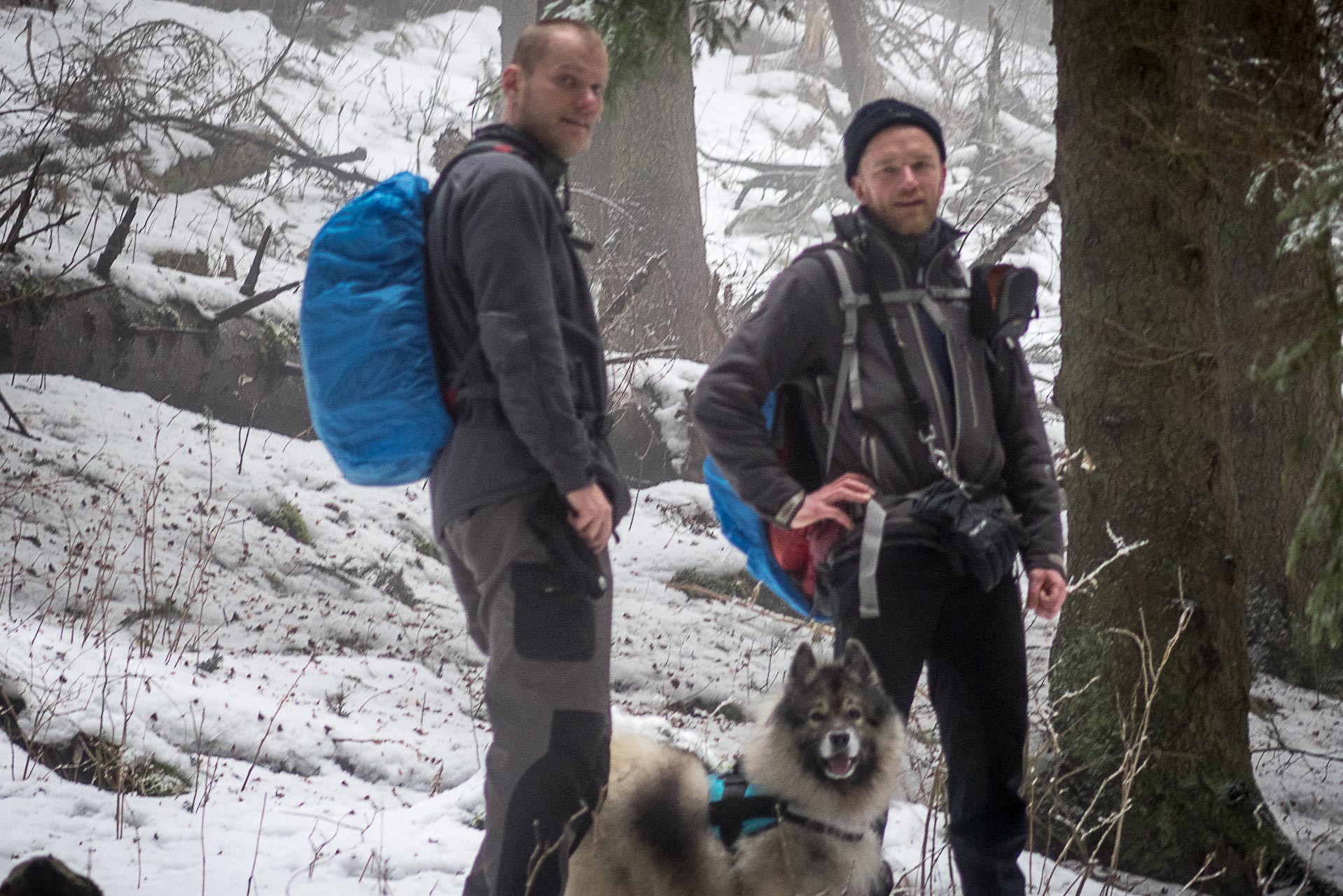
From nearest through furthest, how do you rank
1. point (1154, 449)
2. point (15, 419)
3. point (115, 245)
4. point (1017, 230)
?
point (1154, 449) < point (15, 419) < point (1017, 230) < point (115, 245)

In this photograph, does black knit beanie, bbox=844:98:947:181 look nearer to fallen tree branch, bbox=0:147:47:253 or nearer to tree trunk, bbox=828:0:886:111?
fallen tree branch, bbox=0:147:47:253

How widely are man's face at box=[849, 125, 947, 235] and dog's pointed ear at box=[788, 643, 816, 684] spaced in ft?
3.77

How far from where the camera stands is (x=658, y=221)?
30.4ft

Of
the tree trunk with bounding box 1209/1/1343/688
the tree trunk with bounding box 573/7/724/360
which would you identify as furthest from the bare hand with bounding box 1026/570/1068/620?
the tree trunk with bounding box 573/7/724/360

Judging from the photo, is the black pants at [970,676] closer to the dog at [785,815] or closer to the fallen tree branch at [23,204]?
the dog at [785,815]

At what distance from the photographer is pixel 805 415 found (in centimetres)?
302

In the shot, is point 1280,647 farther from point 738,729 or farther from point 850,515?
point 850,515

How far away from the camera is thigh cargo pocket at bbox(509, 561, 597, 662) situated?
93.4 inches

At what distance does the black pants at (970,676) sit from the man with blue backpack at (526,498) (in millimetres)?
716

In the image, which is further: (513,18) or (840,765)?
(513,18)

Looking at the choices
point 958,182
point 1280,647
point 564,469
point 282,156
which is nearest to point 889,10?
point 958,182

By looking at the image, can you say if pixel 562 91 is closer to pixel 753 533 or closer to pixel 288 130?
pixel 753 533

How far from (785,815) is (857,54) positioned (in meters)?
16.9

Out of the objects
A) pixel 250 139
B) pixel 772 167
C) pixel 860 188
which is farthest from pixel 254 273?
pixel 772 167
